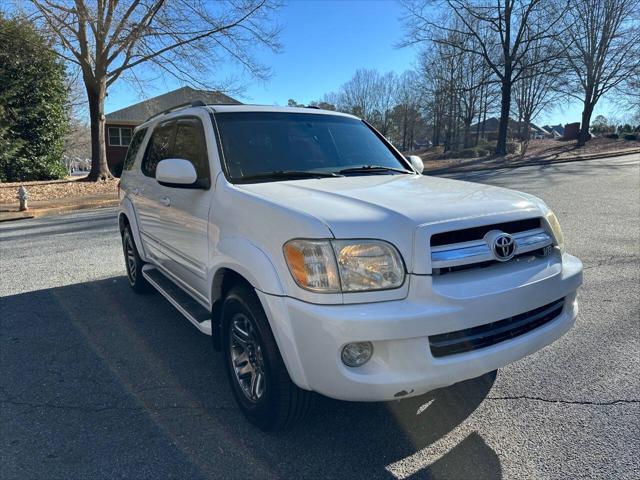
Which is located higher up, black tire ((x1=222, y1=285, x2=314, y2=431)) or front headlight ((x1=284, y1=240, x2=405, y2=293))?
front headlight ((x1=284, y1=240, x2=405, y2=293))

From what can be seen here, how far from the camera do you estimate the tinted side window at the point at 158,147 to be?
4328 mm

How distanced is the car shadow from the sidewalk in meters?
9.98

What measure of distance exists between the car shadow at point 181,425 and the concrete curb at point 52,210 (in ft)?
30.1

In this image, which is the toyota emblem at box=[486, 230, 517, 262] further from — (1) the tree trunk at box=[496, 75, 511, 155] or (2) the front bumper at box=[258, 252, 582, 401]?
(1) the tree trunk at box=[496, 75, 511, 155]

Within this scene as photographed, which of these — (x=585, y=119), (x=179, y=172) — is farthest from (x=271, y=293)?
(x=585, y=119)

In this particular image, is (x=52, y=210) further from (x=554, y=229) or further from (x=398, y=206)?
(x=554, y=229)

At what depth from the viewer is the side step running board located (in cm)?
328

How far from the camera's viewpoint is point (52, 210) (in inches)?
521

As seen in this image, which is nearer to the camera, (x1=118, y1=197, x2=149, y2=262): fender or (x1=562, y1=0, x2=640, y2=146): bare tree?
(x1=118, y1=197, x2=149, y2=262): fender

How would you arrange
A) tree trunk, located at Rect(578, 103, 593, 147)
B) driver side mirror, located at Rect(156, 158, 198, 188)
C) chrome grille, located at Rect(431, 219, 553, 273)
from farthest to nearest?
tree trunk, located at Rect(578, 103, 593, 147) → driver side mirror, located at Rect(156, 158, 198, 188) → chrome grille, located at Rect(431, 219, 553, 273)

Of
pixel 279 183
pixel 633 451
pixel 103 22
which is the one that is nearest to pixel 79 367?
pixel 279 183

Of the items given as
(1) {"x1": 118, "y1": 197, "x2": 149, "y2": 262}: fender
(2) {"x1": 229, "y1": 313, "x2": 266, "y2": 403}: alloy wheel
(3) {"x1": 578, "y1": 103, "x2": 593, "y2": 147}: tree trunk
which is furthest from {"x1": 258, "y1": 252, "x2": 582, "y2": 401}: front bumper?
(3) {"x1": 578, "y1": 103, "x2": 593, "y2": 147}: tree trunk

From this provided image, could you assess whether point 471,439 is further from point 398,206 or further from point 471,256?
point 398,206

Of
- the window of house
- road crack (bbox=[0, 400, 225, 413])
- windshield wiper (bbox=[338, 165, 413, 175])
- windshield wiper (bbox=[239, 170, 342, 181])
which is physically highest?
the window of house
